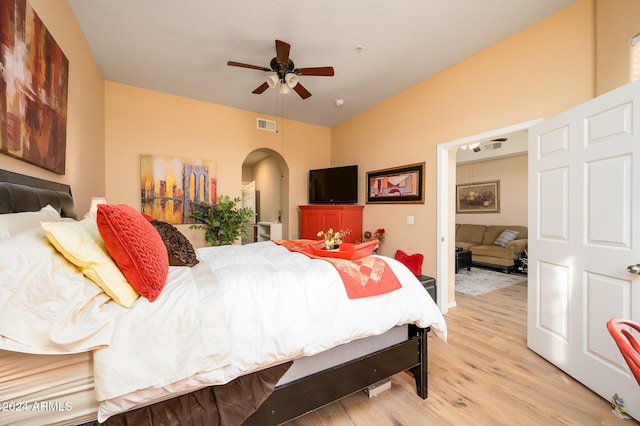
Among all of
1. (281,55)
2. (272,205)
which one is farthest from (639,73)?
(272,205)

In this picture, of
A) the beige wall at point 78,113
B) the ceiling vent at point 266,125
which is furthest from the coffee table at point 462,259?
the beige wall at point 78,113

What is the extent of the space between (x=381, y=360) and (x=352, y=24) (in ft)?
9.06

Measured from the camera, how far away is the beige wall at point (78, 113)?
1.71m

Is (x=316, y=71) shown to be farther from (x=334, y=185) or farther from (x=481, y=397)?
(x=481, y=397)

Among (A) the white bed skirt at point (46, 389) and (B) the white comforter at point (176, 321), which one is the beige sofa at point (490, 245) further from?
(A) the white bed skirt at point (46, 389)

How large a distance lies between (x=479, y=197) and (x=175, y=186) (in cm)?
682

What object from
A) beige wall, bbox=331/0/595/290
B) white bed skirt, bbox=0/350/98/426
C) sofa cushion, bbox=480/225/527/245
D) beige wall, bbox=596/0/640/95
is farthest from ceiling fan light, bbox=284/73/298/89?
sofa cushion, bbox=480/225/527/245

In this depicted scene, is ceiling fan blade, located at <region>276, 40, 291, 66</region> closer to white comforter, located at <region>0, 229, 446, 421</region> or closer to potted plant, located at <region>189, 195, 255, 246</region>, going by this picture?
white comforter, located at <region>0, 229, 446, 421</region>

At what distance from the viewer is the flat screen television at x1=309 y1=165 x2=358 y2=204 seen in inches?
170

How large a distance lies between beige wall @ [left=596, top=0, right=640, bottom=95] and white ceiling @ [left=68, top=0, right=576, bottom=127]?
0.36 metres

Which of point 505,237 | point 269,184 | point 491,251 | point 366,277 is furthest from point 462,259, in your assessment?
point 269,184

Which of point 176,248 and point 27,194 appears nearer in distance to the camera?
point 27,194

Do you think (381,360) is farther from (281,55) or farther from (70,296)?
(281,55)

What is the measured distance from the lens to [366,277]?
4.72 ft
